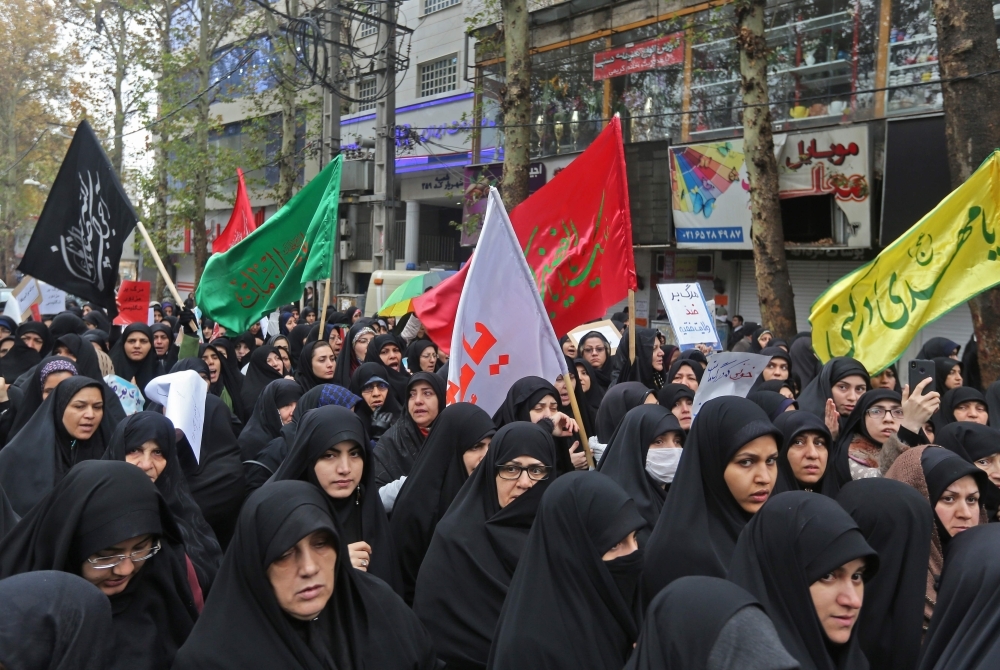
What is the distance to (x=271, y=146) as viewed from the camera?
2756cm

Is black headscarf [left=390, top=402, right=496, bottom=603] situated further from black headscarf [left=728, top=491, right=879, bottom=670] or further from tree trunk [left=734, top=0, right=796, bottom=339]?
tree trunk [left=734, top=0, right=796, bottom=339]

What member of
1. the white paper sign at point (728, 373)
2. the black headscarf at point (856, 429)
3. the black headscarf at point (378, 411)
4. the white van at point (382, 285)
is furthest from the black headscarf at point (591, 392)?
the white van at point (382, 285)

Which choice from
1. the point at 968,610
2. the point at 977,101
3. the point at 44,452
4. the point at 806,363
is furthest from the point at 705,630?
the point at 806,363

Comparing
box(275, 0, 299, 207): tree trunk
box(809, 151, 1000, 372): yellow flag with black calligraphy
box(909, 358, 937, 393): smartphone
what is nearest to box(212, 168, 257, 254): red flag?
box(809, 151, 1000, 372): yellow flag with black calligraphy

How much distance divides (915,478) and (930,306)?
198 centimetres

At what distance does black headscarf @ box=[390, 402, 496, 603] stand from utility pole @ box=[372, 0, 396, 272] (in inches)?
479

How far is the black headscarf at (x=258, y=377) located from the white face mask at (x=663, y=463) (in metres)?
3.85

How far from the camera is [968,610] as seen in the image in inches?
86.5

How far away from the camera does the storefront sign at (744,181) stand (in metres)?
12.2

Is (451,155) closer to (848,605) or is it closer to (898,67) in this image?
(898,67)

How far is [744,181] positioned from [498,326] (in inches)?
393

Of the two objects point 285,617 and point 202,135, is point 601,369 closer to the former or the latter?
point 285,617

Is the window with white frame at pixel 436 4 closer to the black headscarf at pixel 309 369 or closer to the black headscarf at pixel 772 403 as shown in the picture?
the black headscarf at pixel 309 369

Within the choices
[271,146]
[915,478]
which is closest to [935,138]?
[915,478]
